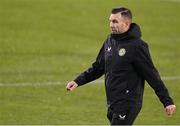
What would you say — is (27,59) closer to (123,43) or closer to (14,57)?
(14,57)

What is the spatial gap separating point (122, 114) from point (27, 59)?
14.0 metres

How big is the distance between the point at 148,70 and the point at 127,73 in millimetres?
287

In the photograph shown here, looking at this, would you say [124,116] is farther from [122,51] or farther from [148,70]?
[122,51]

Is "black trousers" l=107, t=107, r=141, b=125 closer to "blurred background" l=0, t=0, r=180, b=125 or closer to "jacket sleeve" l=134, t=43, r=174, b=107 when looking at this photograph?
"jacket sleeve" l=134, t=43, r=174, b=107

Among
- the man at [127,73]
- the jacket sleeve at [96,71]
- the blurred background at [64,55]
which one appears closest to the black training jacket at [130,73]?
the man at [127,73]

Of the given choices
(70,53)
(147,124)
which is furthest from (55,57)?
(147,124)

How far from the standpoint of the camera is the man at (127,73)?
1166 centimetres

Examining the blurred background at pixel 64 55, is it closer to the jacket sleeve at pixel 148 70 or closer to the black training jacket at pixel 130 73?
the black training jacket at pixel 130 73

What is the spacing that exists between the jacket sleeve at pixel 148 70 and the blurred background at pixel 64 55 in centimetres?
575

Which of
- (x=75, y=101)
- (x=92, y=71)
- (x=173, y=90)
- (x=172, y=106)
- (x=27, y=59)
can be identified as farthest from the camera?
(x=27, y=59)

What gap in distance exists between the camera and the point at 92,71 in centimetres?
1247

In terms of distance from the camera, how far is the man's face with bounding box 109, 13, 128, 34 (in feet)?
38.5

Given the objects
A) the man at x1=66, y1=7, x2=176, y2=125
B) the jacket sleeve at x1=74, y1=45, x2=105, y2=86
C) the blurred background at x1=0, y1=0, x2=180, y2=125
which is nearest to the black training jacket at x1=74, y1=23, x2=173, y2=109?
the man at x1=66, y1=7, x2=176, y2=125

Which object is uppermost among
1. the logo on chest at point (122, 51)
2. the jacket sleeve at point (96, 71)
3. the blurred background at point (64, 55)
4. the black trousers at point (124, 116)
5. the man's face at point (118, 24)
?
the man's face at point (118, 24)
